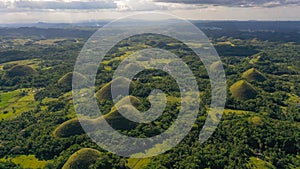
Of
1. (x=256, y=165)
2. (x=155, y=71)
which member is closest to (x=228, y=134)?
(x=256, y=165)

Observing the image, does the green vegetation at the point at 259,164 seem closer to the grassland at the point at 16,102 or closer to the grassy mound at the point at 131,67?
the grassland at the point at 16,102

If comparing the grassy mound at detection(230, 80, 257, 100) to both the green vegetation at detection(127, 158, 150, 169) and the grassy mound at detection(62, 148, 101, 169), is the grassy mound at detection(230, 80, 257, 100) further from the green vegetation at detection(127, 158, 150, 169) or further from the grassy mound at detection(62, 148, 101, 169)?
the grassy mound at detection(62, 148, 101, 169)

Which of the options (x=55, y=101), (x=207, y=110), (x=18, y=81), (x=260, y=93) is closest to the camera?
(x=207, y=110)

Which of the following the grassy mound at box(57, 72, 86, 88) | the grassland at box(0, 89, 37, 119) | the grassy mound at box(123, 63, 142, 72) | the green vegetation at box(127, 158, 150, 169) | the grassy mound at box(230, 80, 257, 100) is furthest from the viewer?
the grassy mound at box(123, 63, 142, 72)

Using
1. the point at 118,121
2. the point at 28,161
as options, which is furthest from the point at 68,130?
the point at 118,121

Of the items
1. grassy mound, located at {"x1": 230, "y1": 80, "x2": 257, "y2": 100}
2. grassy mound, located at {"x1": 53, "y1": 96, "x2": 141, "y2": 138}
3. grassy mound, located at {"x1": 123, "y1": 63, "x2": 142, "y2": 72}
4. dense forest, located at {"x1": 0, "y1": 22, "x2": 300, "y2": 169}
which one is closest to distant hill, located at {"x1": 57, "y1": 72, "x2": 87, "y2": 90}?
dense forest, located at {"x1": 0, "y1": 22, "x2": 300, "y2": 169}

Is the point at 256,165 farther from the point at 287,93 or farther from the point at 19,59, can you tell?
the point at 19,59

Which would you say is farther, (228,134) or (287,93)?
(287,93)
